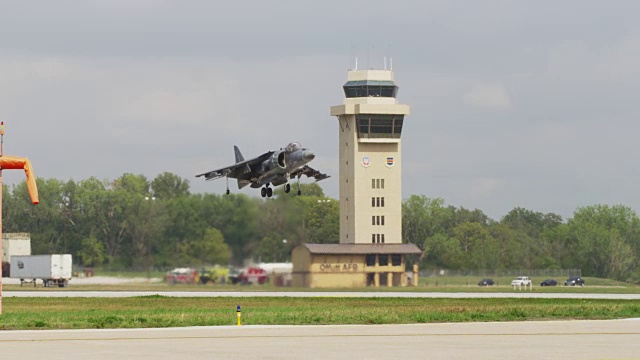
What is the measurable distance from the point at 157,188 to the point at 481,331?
3354 inches

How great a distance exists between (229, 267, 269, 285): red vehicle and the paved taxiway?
52.8 meters

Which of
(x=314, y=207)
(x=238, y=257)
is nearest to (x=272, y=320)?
(x=238, y=257)

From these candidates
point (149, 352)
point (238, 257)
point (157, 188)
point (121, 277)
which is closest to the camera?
point (149, 352)

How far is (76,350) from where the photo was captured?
1641 inches

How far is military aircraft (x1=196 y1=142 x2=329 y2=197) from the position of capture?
72.2 metres

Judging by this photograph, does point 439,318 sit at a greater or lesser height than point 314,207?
lesser

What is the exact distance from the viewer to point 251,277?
367 ft

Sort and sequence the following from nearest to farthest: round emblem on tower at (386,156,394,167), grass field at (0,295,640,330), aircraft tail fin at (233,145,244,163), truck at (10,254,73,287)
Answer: grass field at (0,295,640,330) → aircraft tail fin at (233,145,244,163) → truck at (10,254,73,287) → round emblem on tower at (386,156,394,167)

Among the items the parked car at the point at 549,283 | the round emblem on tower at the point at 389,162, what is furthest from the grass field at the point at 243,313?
the round emblem on tower at the point at 389,162

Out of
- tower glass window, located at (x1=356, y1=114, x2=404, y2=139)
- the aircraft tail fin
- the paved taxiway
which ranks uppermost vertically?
tower glass window, located at (x1=356, y1=114, x2=404, y2=139)

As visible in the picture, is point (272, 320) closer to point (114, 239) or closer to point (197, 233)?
point (197, 233)

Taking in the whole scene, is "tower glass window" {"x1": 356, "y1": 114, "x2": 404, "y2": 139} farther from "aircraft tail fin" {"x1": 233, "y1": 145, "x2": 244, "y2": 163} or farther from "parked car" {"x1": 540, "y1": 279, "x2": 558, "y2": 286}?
"aircraft tail fin" {"x1": 233, "y1": 145, "x2": 244, "y2": 163}

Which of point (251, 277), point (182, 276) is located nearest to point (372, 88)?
point (251, 277)

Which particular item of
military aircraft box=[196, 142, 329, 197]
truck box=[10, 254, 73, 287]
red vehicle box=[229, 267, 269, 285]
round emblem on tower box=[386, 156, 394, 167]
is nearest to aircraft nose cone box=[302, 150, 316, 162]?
military aircraft box=[196, 142, 329, 197]
